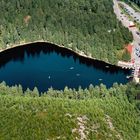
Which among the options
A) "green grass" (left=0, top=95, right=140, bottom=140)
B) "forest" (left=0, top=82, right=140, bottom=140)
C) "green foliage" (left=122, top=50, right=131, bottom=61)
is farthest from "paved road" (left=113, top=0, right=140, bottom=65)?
"green grass" (left=0, top=95, right=140, bottom=140)

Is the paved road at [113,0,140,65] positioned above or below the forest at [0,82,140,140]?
above

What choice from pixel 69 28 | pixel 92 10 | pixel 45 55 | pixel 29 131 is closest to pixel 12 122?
pixel 29 131

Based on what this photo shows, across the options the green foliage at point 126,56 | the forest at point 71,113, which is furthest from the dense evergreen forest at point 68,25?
the forest at point 71,113

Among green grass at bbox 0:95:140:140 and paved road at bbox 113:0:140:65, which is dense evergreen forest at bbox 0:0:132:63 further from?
green grass at bbox 0:95:140:140

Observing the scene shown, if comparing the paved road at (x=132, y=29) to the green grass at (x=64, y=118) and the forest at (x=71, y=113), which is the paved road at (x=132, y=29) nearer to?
the forest at (x=71, y=113)

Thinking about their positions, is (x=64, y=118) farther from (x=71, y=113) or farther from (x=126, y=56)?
(x=126, y=56)
